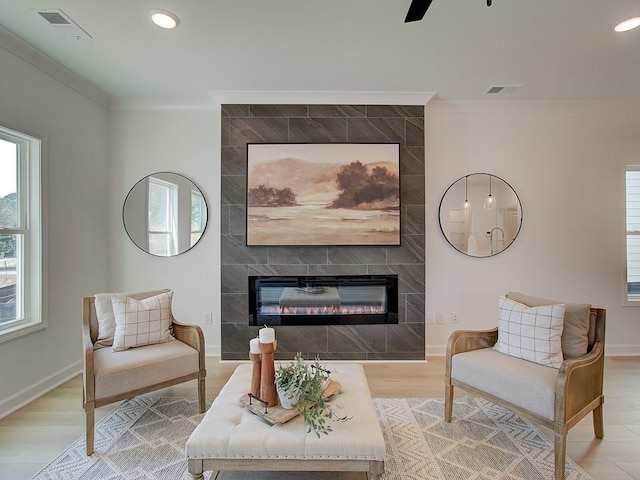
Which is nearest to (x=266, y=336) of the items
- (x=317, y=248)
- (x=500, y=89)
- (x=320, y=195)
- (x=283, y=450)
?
(x=283, y=450)

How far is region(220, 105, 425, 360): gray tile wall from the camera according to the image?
11.8ft

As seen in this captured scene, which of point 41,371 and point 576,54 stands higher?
point 576,54

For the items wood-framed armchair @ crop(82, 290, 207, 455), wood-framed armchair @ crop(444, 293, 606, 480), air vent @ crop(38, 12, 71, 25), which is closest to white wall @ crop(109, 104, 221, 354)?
wood-framed armchair @ crop(82, 290, 207, 455)

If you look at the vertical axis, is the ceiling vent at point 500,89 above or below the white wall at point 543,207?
above

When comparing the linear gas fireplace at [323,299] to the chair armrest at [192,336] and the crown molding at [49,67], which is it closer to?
the chair armrest at [192,336]

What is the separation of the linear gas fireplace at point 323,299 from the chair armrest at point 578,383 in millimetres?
1758

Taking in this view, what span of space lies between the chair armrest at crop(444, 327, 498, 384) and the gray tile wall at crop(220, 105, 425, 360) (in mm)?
1118

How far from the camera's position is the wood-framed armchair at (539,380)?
1.86m

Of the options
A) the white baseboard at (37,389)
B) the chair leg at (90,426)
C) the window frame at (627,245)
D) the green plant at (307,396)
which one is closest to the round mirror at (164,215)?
the white baseboard at (37,389)

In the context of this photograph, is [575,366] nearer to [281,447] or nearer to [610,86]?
[281,447]

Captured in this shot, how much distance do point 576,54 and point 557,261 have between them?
2.08 meters

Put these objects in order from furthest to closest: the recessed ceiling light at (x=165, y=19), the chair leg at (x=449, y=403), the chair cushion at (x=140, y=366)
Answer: the chair leg at (x=449, y=403) < the recessed ceiling light at (x=165, y=19) < the chair cushion at (x=140, y=366)

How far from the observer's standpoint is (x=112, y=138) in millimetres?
3766

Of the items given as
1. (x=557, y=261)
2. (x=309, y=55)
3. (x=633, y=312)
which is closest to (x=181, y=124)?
(x=309, y=55)
